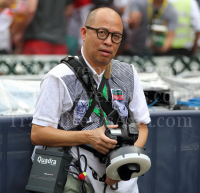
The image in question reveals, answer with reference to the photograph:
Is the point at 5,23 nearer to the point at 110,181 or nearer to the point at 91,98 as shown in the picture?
the point at 91,98

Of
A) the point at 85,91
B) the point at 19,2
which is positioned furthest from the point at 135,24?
the point at 85,91

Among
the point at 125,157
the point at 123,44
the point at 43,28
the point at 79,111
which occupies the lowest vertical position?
the point at 123,44

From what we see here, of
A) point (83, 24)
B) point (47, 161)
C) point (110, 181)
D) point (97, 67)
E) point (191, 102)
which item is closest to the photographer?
point (47, 161)

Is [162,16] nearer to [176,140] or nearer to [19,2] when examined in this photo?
[19,2]

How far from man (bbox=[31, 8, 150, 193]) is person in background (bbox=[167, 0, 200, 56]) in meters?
5.07

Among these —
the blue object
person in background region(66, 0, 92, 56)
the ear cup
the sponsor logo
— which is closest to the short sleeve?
the sponsor logo

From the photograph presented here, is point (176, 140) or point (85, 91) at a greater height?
point (85, 91)

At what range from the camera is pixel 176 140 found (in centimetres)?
331

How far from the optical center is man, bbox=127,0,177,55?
270 inches

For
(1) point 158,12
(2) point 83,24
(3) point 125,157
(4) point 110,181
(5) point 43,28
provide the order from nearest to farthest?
1. (3) point 125,157
2. (4) point 110,181
3. (5) point 43,28
4. (2) point 83,24
5. (1) point 158,12

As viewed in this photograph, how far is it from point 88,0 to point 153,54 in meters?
1.88

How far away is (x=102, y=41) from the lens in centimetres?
250

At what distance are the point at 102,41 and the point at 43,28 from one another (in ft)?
11.9

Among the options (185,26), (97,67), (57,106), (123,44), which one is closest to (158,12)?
(185,26)
